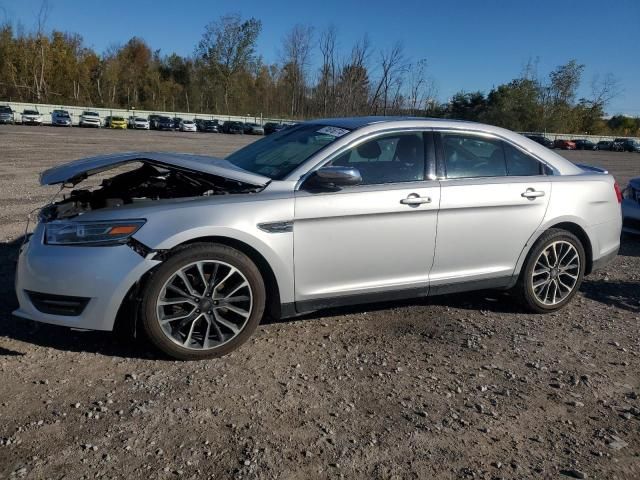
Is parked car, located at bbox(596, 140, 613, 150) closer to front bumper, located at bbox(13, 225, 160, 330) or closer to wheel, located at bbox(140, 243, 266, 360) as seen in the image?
wheel, located at bbox(140, 243, 266, 360)

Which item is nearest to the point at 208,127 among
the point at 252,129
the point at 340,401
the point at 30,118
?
the point at 252,129

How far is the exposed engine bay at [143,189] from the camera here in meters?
3.76

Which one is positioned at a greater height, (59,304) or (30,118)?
(59,304)

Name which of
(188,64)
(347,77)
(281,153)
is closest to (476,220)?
(281,153)

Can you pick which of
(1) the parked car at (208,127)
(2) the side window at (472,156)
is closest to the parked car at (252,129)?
(1) the parked car at (208,127)

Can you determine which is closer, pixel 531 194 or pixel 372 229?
pixel 372 229

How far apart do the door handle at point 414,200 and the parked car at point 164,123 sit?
55529 mm

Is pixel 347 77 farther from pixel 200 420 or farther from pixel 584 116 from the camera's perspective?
pixel 584 116

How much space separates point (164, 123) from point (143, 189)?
54.8 meters

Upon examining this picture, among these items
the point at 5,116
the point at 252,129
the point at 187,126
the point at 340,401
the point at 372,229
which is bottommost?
the point at 252,129

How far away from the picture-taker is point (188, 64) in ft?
279

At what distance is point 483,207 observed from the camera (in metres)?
4.30

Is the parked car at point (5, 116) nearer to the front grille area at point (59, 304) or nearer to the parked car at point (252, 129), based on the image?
the parked car at point (252, 129)

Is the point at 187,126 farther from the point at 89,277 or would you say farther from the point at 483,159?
the point at 89,277
